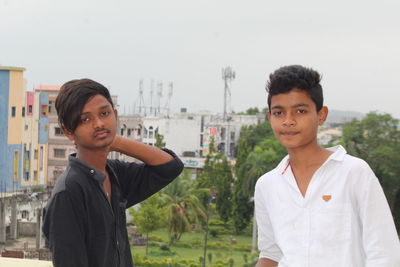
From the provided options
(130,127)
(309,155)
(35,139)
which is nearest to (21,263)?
(309,155)

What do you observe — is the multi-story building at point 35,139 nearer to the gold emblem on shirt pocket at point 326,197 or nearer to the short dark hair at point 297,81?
the short dark hair at point 297,81

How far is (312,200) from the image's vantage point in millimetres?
1832

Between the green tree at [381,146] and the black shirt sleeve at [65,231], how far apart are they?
21839mm

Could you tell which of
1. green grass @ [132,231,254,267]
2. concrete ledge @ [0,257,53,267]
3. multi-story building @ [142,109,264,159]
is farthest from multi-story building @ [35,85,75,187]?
concrete ledge @ [0,257,53,267]

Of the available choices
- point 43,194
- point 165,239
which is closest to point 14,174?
point 43,194

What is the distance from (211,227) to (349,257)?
1009 inches

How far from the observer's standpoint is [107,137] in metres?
1.83

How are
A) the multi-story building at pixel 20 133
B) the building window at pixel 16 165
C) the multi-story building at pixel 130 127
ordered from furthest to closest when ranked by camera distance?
the multi-story building at pixel 130 127 → the building window at pixel 16 165 → the multi-story building at pixel 20 133

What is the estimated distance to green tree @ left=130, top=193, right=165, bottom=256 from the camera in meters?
22.1

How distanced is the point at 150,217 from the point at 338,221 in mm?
20518

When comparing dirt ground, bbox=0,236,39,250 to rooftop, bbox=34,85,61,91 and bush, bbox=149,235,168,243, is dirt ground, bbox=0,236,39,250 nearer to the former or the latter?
bush, bbox=149,235,168,243

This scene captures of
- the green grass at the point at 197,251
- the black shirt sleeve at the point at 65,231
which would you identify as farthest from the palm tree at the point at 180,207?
the black shirt sleeve at the point at 65,231

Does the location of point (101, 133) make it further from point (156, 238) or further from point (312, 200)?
point (156, 238)

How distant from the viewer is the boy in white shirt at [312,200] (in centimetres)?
177
